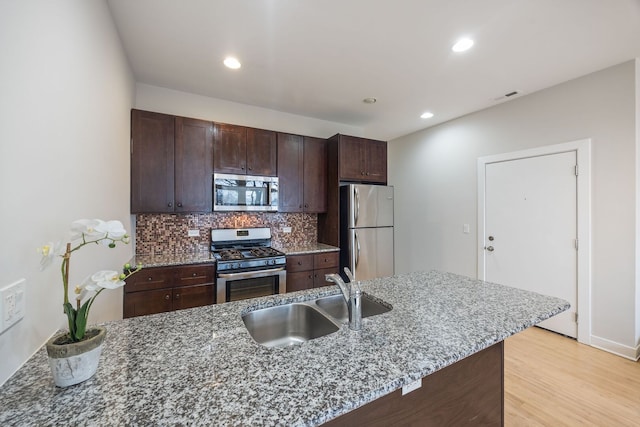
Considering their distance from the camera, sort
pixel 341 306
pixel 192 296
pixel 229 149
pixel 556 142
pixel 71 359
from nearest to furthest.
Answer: pixel 71 359
pixel 341 306
pixel 192 296
pixel 556 142
pixel 229 149

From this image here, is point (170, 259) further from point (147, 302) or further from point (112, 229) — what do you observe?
point (112, 229)

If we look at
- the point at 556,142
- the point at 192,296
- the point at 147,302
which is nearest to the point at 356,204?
the point at 192,296

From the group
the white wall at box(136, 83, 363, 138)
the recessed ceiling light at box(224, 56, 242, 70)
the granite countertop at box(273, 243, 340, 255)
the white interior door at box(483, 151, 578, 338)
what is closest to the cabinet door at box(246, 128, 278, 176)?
the white wall at box(136, 83, 363, 138)

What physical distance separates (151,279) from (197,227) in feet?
2.71

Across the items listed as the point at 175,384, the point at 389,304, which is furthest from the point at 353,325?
the point at 175,384

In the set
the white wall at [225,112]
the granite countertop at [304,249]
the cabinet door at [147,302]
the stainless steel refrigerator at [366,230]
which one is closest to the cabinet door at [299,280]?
the granite countertop at [304,249]

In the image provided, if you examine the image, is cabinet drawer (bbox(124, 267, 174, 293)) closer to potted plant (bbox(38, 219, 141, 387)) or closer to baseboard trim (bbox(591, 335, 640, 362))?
potted plant (bbox(38, 219, 141, 387))

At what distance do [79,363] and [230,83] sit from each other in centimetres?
272

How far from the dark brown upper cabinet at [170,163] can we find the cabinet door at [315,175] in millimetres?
1180

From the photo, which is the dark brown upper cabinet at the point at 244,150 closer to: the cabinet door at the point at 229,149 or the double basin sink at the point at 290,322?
the cabinet door at the point at 229,149

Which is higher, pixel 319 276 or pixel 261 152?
pixel 261 152

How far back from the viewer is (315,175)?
3.49m

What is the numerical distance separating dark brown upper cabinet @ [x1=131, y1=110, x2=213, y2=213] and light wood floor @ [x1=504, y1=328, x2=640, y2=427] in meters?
3.23

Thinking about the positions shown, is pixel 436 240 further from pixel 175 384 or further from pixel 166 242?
pixel 175 384
